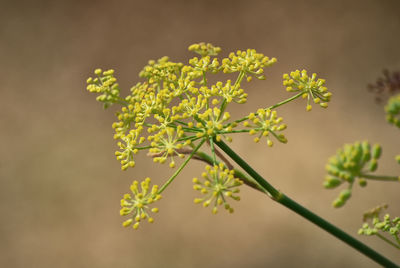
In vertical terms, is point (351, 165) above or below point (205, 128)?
below

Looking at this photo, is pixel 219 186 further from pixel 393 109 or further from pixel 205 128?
pixel 393 109

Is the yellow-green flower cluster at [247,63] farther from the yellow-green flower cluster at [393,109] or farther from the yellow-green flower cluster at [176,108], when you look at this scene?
the yellow-green flower cluster at [393,109]

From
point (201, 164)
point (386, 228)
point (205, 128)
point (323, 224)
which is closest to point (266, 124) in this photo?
point (205, 128)

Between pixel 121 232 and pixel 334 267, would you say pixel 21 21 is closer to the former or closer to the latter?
pixel 121 232

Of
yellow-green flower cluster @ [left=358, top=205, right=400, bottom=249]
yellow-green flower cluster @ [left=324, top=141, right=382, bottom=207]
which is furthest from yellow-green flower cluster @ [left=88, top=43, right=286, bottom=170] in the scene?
yellow-green flower cluster @ [left=358, top=205, right=400, bottom=249]

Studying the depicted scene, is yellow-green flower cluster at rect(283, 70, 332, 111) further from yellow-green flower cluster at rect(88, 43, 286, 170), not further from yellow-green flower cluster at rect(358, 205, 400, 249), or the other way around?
yellow-green flower cluster at rect(358, 205, 400, 249)
